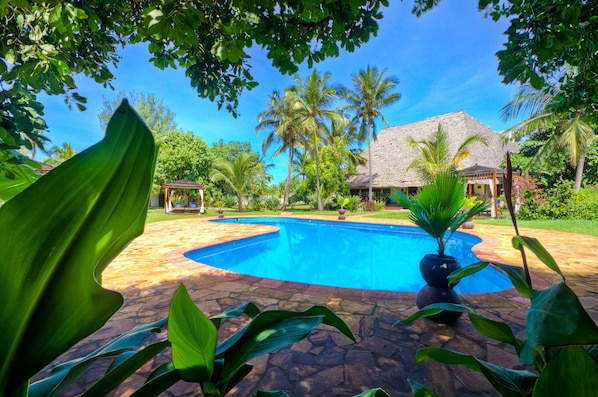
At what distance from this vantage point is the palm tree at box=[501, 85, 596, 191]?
11.3m

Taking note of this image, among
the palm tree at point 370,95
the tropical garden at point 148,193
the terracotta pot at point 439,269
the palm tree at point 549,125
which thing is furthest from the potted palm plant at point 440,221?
the palm tree at point 370,95

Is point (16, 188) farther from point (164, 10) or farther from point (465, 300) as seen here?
point (465, 300)

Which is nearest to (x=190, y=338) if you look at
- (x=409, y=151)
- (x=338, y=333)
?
(x=338, y=333)

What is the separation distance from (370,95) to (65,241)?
18.5 meters

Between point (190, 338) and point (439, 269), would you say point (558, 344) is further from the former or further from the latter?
point (439, 269)

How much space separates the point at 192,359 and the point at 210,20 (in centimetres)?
213

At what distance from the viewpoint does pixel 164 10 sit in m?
1.25

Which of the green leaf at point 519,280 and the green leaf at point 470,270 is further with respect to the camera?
the green leaf at point 470,270

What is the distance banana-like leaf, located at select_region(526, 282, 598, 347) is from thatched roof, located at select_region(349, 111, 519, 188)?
18513mm

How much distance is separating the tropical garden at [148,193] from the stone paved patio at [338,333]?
0.73m

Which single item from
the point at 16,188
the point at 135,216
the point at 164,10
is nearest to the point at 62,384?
the point at 135,216

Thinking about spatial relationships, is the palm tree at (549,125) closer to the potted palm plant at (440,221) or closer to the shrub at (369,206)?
the shrub at (369,206)

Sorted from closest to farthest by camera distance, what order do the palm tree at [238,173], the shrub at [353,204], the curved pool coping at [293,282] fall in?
the curved pool coping at [293,282], the shrub at [353,204], the palm tree at [238,173]

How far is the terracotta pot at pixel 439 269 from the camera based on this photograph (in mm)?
2324
